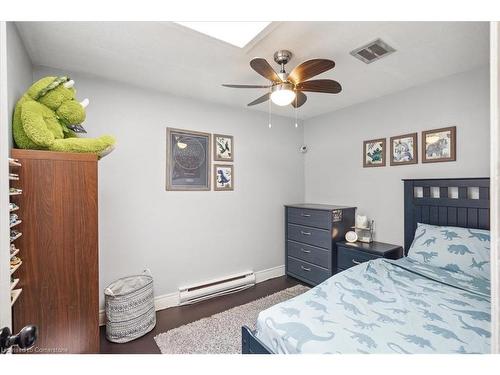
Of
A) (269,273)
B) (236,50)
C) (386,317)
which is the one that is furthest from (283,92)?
(269,273)

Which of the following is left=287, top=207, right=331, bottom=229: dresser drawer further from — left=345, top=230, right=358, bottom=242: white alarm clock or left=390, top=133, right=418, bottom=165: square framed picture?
left=390, top=133, right=418, bottom=165: square framed picture

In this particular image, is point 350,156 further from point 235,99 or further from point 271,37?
point 271,37

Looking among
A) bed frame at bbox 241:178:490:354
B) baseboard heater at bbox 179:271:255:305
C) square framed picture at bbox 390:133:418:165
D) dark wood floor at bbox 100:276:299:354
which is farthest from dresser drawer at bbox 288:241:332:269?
square framed picture at bbox 390:133:418:165

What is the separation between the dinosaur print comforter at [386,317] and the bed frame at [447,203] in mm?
603

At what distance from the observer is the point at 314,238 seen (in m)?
3.05

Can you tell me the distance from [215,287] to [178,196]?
1.17 meters

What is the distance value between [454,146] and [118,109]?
3287mm

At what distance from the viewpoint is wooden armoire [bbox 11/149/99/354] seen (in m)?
1.42

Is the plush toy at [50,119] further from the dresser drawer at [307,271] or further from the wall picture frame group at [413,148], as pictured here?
the wall picture frame group at [413,148]

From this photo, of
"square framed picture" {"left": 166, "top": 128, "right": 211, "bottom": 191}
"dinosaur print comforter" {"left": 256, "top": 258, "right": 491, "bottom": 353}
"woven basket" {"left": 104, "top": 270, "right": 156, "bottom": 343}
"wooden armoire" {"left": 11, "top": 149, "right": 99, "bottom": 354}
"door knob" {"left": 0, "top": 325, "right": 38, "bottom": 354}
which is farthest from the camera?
"square framed picture" {"left": 166, "top": 128, "right": 211, "bottom": 191}

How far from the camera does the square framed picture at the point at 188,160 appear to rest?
2652 millimetres

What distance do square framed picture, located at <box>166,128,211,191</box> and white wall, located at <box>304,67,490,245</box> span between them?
1.71 meters
